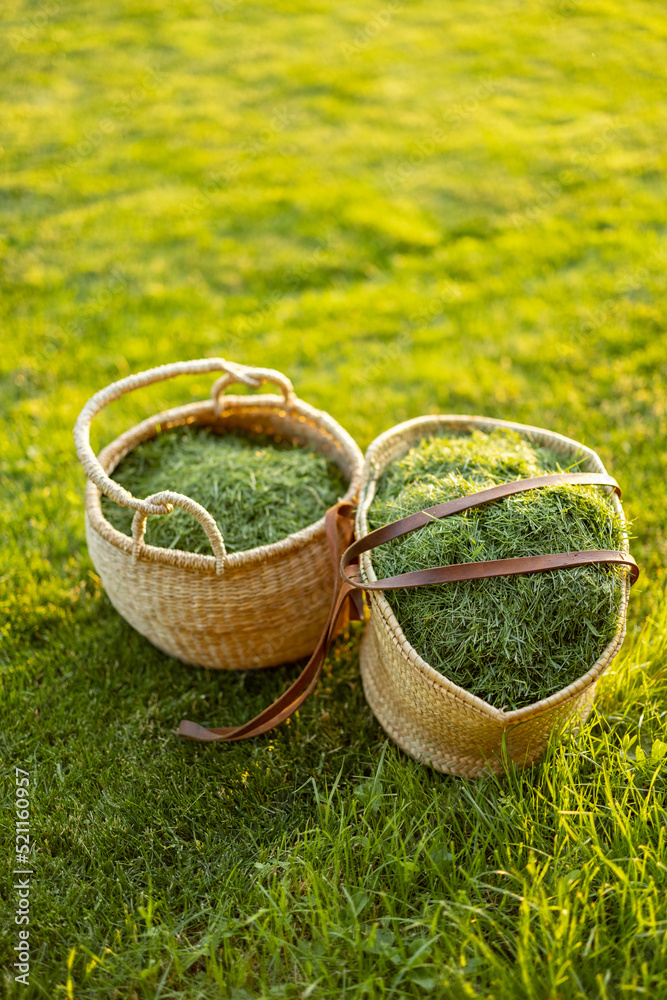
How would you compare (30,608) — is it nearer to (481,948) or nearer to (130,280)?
(481,948)

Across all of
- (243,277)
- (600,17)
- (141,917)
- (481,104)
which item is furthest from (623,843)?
(600,17)

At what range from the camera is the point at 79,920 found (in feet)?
7.20

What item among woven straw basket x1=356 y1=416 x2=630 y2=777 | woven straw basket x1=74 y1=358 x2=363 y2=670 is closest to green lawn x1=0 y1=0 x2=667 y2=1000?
woven straw basket x1=356 y1=416 x2=630 y2=777

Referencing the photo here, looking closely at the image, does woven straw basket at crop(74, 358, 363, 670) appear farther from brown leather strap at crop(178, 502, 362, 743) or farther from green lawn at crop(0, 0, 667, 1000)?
green lawn at crop(0, 0, 667, 1000)

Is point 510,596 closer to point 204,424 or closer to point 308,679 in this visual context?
point 308,679

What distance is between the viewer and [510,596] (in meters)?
2.29

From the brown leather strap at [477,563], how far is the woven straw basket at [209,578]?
0.32 metres

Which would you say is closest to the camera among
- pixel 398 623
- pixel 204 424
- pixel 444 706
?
pixel 444 706

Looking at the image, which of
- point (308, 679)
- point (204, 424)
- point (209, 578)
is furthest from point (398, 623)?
point (204, 424)

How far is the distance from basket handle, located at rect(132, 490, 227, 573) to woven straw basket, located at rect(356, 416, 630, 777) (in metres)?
0.50

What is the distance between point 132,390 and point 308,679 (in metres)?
1.33

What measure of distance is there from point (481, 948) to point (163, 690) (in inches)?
60.4

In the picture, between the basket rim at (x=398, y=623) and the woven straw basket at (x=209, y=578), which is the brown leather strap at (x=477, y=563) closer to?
the basket rim at (x=398, y=623)

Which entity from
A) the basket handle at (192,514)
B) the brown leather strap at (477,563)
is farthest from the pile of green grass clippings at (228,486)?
the brown leather strap at (477,563)
